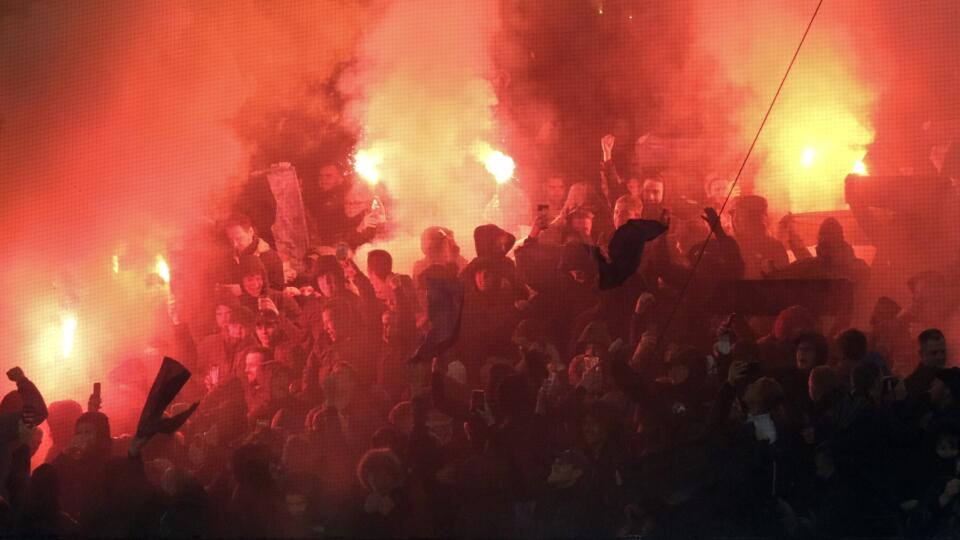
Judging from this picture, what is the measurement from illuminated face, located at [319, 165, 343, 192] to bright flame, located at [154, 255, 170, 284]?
1.62 meters

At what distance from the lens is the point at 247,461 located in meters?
5.61

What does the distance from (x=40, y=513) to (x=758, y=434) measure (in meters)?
4.40

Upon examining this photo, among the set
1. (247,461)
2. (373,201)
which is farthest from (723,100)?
(247,461)

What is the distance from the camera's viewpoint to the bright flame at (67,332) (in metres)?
8.17

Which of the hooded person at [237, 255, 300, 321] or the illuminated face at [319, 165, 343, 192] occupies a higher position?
the illuminated face at [319, 165, 343, 192]

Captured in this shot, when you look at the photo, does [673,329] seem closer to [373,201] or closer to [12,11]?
[373,201]

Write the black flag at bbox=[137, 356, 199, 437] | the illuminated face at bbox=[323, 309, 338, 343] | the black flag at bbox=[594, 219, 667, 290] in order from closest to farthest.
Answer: the black flag at bbox=[137, 356, 199, 437]
the black flag at bbox=[594, 219, 667, 290]
the illuminated face at bbox=[323, 309, 338, 343]

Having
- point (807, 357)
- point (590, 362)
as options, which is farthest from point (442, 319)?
point (807, 357)

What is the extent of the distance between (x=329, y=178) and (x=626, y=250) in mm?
2795

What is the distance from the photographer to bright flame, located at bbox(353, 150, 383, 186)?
794 centimetres

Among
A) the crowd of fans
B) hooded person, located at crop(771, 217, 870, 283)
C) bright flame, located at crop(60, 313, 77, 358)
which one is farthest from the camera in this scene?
bright flame, located at crop(60, 313, 77, 358)

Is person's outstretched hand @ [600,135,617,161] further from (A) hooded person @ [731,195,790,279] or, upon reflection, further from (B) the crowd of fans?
(A) hooded person @ [731,195,790,279]

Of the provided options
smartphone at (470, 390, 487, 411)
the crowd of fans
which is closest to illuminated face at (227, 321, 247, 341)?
the crowd of fans

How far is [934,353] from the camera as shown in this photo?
5.60 meters
